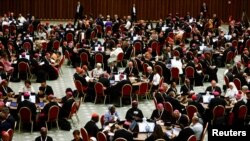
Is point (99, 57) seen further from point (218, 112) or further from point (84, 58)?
point (218, 112)

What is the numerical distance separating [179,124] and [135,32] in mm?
15427

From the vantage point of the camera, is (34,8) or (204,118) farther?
(34,8)

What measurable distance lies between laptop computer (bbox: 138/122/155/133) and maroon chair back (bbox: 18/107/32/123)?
387 centimetres

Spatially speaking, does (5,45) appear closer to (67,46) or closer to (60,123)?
(67,46)

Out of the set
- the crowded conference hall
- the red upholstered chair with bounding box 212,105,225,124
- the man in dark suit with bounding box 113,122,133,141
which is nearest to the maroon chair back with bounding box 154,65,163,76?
the crowded conference hall

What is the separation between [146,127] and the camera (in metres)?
16.8

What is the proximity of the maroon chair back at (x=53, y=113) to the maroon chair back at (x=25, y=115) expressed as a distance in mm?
630

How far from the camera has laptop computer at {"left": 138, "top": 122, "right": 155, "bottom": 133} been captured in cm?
1673

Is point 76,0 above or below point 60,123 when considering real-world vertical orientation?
above

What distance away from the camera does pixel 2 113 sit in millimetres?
17125

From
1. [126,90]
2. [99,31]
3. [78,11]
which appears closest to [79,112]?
[126,90]

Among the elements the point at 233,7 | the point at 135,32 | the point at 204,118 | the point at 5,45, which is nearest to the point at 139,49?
the point at 135,32

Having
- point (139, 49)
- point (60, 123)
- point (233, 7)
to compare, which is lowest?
point (60, 123)

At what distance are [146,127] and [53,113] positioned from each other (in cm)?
355
